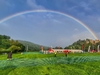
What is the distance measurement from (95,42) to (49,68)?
443 feet

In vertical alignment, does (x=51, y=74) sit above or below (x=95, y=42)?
below

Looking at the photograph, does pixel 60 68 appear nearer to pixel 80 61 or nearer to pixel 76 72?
pixel 76 72

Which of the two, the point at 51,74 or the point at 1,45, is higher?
the point at 1,45

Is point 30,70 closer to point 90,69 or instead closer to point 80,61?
point 90,69

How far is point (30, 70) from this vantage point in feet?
74.9

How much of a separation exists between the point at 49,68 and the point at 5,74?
6379 mm

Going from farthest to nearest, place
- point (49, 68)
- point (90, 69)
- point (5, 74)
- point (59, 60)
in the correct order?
point (59, 60) < point (90, 69) < point (49, 68) < point (5, 74)

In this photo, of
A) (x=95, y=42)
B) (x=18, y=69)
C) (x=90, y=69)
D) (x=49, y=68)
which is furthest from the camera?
(x=95, y=42)

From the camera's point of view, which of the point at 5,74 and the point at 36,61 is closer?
the point at 5,74

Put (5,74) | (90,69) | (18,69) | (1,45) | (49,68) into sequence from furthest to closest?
(1,45), (90,69), (49,68), (18,69), (5,74)

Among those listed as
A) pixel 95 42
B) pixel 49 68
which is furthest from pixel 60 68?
pixel 95 42

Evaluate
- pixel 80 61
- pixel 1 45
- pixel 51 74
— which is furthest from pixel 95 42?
pixel 51 74

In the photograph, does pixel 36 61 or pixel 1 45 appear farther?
pixel 1 45

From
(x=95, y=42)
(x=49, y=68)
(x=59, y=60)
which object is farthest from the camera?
(x=95, y=42)
